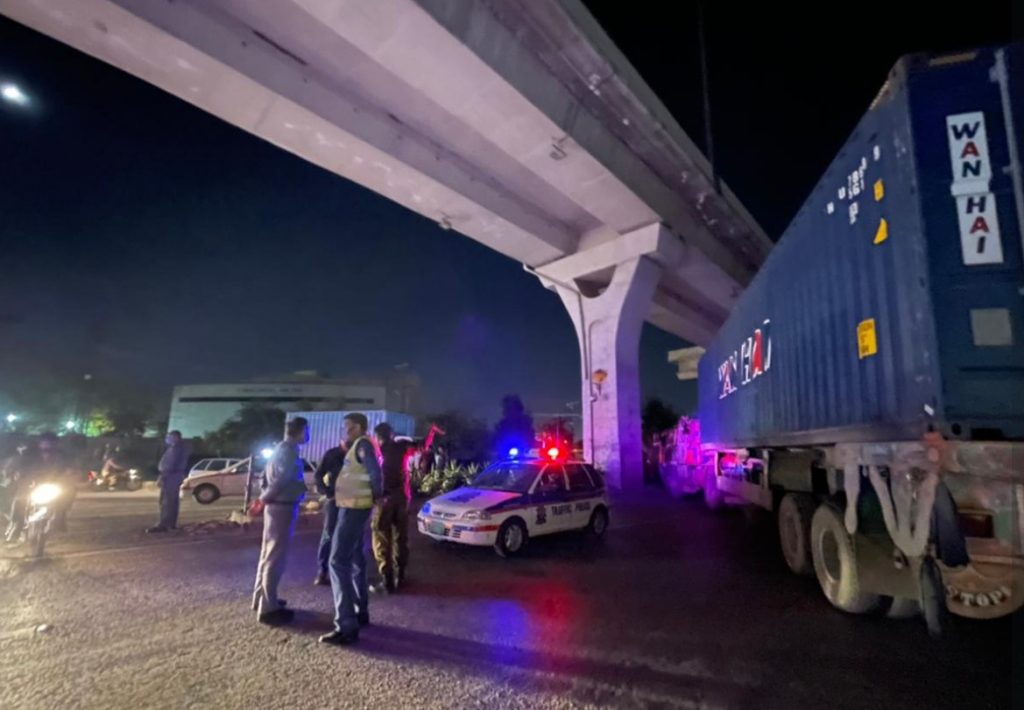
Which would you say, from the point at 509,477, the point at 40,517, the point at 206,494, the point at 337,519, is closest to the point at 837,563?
the point at 509,477

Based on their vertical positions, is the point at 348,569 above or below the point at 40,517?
above

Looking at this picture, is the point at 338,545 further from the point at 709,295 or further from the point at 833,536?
the point at 709,295

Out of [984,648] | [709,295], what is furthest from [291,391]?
[984,648]

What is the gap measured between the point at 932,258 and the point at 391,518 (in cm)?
562

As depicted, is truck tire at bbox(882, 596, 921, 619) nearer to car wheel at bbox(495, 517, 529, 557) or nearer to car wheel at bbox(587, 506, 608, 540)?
car wheel at bbox(495, 517, 529, 557)

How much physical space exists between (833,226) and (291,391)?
8911 centimetres

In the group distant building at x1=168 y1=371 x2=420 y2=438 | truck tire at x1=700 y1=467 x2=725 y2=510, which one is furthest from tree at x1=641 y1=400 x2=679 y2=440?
distant building at x1=168 y1=371 x2=420 y2=438

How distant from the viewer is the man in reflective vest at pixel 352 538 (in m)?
4.37

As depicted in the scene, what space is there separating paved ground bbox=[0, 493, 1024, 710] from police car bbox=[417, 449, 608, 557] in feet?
1.63

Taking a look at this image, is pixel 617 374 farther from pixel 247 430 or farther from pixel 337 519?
pixel 247 430

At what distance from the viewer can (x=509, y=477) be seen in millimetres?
8750

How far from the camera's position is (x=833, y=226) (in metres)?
5.20

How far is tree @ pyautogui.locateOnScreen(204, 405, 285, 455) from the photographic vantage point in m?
47.7

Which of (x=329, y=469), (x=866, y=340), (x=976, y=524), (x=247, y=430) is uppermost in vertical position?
(x=866, y=340)
